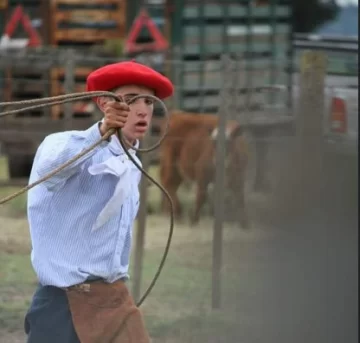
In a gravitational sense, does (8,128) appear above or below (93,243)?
below

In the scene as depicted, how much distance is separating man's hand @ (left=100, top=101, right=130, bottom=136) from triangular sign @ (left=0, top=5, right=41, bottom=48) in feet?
36.8

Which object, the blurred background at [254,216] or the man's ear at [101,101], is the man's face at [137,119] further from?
the blurred background at [254,216]

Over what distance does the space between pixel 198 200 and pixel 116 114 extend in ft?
21.6

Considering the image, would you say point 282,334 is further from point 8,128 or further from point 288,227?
point 8,128

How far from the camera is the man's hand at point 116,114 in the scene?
3.54 meters

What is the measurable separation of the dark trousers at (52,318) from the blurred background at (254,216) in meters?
2.29

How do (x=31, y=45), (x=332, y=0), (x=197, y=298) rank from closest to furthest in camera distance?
1. (x=197, y=298)
2. (x=31, y=45)
3. (x=332, y=0)

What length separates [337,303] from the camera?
7551 millimetres

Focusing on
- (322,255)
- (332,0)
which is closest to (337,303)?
(322,255)

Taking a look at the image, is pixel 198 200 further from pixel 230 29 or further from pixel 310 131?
pixel 230 29

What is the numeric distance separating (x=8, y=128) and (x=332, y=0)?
6143 millimetres

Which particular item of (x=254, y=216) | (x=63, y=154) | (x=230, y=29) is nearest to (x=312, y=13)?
(x=230, y=29)

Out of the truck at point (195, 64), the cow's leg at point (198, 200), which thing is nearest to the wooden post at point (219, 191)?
the truck at point (195, 64)

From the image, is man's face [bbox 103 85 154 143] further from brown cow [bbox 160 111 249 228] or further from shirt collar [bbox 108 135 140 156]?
brown cow [bbox 160 111 249 228]
